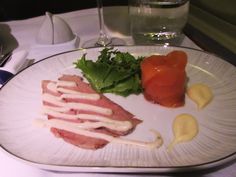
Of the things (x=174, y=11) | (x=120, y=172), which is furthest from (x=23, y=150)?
(x=174, y=11)

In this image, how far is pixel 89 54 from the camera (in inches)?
26.1

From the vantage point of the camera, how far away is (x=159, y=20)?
801mm

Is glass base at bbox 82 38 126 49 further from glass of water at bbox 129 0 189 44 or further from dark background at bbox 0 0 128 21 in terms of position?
dark background at bbox 0 0 128 21

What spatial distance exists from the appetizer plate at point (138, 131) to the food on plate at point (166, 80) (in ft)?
0.05

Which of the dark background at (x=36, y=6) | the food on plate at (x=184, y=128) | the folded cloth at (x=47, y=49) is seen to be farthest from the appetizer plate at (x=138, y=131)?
the dark background at (x=36, y=6)

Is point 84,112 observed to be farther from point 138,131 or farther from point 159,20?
point 159,20

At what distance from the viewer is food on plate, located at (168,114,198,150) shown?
430mm

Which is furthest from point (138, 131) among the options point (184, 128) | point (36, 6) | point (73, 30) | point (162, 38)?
point (36, 6)

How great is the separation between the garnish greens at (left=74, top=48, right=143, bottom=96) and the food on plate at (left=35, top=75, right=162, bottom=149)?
24 millimetres

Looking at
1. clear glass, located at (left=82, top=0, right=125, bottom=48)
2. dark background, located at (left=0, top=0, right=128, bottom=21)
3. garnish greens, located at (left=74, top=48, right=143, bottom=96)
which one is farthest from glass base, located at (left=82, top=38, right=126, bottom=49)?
dark background, located at (left=0, top=0, right=128, bottom=21)

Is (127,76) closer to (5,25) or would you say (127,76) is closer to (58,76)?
(58,76)

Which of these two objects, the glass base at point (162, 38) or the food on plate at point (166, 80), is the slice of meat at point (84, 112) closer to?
the food on plate at point (166, 80)

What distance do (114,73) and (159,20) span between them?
0.30 meters

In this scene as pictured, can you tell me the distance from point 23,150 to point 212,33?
2.01ft
